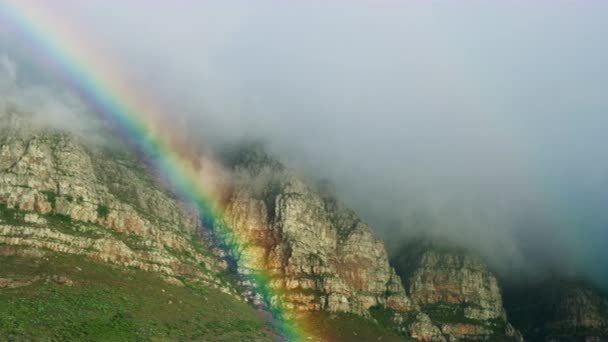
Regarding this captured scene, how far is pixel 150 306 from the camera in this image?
11381 centimetres

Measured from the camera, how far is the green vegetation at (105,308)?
8988 cm

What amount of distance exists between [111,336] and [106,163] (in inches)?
3722

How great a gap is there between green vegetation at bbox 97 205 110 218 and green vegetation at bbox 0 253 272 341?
25.9 metres

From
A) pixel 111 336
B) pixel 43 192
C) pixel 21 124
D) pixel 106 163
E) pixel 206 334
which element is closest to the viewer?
pixel 111 336

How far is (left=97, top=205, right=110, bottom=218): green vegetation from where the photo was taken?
148 metres

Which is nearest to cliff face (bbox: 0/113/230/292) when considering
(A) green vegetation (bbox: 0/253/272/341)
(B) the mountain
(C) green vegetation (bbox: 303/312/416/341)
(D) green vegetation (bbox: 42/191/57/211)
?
(D) green vegetation (bbox: 42/191/57/211)

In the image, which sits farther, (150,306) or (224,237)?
(224,237)

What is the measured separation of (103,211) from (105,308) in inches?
2050

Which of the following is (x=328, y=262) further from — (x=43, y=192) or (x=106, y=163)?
Result: (x=43, y=192)

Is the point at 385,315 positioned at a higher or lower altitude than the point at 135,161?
lower

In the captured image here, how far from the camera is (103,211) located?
150 metres

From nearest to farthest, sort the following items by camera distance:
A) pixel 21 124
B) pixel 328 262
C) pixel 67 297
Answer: pixel 67 297 → pixel 21 124 → pixel 328 262

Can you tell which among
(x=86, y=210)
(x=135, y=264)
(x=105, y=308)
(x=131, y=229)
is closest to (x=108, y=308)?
(x=105, y=308)

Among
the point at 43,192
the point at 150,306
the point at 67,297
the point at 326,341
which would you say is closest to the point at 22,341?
the point at 67,297
